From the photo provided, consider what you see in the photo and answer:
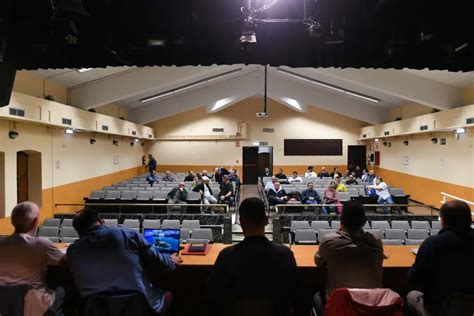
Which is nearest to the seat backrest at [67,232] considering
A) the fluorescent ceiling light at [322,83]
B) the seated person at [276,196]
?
the seated person at [276,196]

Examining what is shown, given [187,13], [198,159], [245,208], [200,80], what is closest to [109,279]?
[245,208]

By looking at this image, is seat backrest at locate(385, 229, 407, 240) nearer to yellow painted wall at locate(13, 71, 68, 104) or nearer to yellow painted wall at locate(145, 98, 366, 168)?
yellow painted wall at locate(13, 71, 68, 104)

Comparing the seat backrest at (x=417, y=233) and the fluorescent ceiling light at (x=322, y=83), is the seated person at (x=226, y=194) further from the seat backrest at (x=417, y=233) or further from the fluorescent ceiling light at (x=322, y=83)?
the fluorescent ceiling light at (x=322, y=83)

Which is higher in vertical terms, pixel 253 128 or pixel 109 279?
pixel 253 128

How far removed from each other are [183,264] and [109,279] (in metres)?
0.76

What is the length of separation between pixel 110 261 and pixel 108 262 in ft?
0.04

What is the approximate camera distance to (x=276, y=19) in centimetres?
422

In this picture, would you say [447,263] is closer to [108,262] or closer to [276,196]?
[108,262]

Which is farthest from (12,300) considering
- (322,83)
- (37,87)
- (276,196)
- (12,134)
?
(322,83)

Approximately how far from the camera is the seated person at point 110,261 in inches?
75.7

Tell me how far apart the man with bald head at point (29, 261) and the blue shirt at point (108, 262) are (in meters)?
0.25

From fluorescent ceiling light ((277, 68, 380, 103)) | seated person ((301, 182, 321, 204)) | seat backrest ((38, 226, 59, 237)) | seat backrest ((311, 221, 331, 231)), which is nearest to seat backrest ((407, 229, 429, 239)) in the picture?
seat backrest ((311, 221, 331, 231))

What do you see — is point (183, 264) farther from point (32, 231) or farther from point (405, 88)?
point (405, 88)

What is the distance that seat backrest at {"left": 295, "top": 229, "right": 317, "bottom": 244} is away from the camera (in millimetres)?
5785
